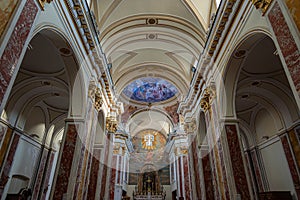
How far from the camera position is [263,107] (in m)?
10.3

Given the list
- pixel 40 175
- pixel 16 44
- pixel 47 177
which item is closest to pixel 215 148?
pixel 16 44

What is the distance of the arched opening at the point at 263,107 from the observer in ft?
21.7

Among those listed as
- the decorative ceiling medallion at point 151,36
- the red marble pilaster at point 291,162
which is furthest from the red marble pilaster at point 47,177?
the red marble pilaster at point 291,162

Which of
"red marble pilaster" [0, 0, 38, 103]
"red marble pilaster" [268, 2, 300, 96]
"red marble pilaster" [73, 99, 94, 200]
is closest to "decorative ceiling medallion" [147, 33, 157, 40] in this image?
"red marble pilaster" [73, 99, 94, 200]

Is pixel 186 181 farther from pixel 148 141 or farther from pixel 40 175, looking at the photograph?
pixel 148 141

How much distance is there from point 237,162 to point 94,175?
6.00 m

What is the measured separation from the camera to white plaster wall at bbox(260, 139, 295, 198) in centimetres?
892

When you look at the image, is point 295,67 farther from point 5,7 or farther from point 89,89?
point 89,89

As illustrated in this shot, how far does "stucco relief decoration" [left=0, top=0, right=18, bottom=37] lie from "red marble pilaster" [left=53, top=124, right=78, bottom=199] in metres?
4.06

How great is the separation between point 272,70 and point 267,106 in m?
2.67

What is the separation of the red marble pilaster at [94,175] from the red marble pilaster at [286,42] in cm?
817

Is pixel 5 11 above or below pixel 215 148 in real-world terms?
above

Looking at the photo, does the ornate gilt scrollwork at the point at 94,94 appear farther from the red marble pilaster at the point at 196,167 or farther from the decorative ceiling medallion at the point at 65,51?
the red marble pilaster at the point at 196,167

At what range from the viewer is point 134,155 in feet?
76.9
